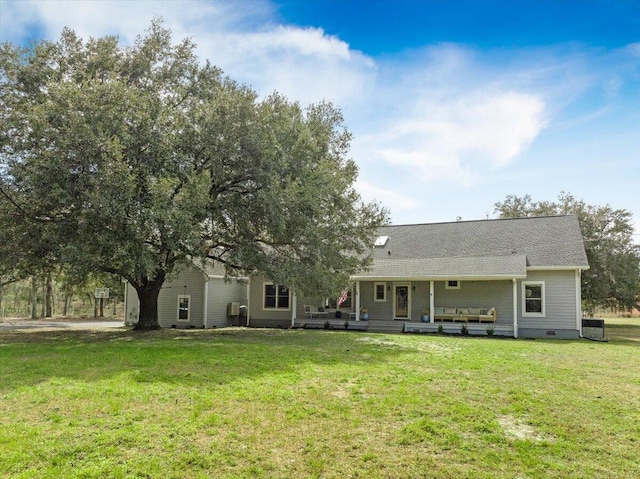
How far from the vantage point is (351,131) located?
738 inches

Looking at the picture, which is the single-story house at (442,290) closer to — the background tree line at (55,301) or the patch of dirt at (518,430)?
the background tree line at (55,301)

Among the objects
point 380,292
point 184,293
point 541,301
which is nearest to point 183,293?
point 184,293

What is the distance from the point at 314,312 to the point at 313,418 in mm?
15749

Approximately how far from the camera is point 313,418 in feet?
19.2

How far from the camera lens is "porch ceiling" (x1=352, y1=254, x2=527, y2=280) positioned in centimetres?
1814

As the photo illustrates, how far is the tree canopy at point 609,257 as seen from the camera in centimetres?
2791

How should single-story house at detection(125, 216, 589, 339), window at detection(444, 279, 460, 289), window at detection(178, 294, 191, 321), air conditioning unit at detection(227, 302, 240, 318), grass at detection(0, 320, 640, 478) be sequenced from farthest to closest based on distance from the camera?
air conditioning unit at detection(227, 302, 240, 318) < window at detection(178, 294, 191, 321) < window at detection(444, 279, 460, 289) < single-story house at detection(125, 216, 589, 339) < grass at detection(0, 320, 640, 478)

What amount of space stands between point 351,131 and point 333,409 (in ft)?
46.7

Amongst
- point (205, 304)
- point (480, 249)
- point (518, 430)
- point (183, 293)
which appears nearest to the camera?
point (518, 430)

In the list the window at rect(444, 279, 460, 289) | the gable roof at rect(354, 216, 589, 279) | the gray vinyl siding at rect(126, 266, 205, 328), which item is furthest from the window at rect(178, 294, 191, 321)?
the window at rect(444, 279, 460, 289)

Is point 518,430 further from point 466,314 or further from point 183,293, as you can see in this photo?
point 183,293

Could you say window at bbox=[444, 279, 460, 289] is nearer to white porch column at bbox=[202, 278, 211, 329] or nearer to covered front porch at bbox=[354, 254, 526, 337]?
covered front porch at bbox=[354, 254, 526, 337]

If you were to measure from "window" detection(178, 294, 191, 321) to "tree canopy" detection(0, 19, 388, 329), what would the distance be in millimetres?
5255

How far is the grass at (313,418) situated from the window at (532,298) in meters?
8.96
